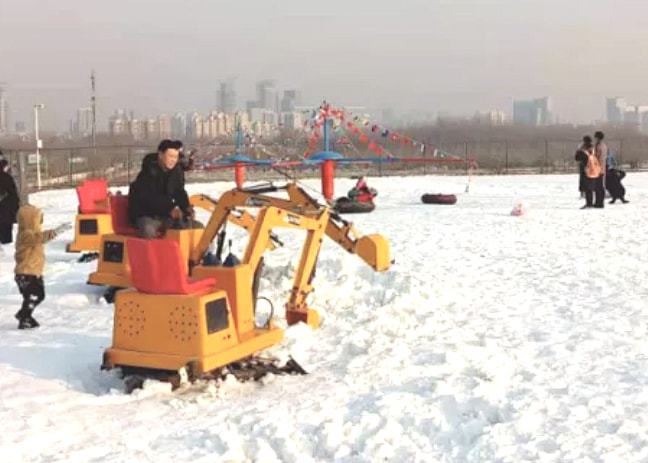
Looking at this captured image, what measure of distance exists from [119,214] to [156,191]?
120cm

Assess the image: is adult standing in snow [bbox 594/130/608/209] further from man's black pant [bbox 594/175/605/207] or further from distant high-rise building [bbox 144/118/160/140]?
distant high-rise building [bbox 144/118/160/140]

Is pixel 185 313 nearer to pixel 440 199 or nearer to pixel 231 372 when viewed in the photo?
pixel 231 372

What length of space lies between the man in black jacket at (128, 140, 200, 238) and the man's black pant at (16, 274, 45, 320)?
49.4 inches

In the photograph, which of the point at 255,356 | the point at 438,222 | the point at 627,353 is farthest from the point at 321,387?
the point at 438,222

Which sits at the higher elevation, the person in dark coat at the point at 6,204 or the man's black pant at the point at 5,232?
the person in dark coat at the point at 6,204

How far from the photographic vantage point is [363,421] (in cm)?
552

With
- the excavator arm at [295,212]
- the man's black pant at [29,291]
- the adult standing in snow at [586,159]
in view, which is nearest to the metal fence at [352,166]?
the adult standing in snow at [586,159]

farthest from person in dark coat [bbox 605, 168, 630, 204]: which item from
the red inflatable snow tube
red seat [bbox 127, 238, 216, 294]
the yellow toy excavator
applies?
red seat [bbox 127, 238, 216, 294]

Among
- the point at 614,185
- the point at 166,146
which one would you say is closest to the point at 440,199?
the point at 614,185

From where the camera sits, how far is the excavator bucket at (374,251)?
25.9 ft

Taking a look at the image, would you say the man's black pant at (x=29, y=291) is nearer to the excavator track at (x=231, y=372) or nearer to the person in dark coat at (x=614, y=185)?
the excavator track at (x=231, y=372)

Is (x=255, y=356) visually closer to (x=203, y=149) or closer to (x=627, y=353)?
(x=627, y=353)

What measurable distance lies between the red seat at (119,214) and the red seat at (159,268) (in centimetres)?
383

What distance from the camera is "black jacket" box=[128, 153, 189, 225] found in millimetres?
9258
